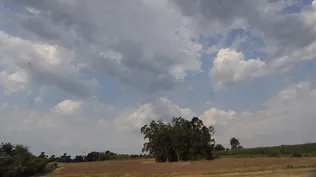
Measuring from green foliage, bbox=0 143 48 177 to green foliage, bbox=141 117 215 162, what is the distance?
4088cm

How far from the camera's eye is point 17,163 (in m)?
85.2

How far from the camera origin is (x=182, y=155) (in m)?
128

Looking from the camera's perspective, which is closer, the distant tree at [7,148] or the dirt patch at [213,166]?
the dirt patch at [213,166]

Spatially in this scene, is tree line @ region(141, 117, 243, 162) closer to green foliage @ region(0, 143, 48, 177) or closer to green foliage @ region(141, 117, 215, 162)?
green foliage @ region(141, 117, 215, 162)

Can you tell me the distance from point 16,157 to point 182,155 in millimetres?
59509

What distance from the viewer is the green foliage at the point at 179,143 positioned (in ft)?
414

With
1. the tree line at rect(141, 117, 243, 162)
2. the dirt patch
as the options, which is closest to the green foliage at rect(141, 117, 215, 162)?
the tree line at rect(141, 117, 243, 162)

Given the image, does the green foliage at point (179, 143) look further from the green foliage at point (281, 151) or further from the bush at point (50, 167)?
the bush at point (50, 167)

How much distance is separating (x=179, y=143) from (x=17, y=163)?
5787 centimetres

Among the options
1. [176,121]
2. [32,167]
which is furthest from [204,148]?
[32,167]

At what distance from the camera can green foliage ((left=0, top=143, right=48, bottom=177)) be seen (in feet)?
269

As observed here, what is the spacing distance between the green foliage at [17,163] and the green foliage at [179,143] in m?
A: 40.9

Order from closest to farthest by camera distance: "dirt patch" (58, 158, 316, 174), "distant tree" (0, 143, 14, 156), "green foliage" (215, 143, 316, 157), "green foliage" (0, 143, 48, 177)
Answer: "dirt patch" (58, 158, 316, 174)
"green foliage" (0, 143, 48, 177)
"distant tree" (0, 143, 14, 156)
"green foliage" (215, 143, 316, 157)

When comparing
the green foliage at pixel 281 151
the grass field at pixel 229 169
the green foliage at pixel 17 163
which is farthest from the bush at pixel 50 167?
the green foliage at pixel 281 151
